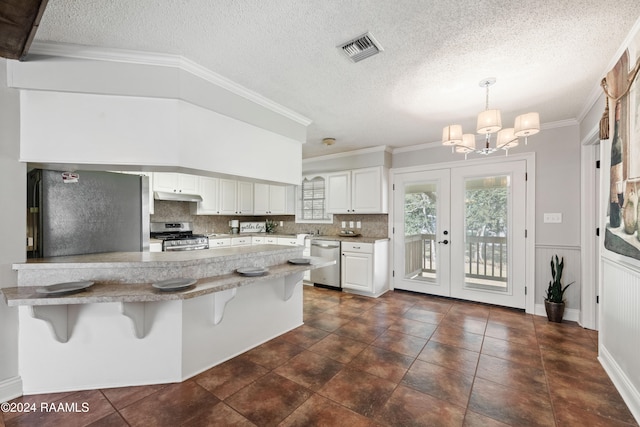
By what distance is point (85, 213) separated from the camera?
90.4 inches

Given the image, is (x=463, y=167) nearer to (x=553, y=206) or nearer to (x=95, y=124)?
(x=553, y=206)

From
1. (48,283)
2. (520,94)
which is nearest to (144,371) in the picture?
(48,283)

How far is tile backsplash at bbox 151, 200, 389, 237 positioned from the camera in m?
4.72

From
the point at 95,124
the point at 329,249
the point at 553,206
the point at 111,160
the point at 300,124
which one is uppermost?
the point at 300,124

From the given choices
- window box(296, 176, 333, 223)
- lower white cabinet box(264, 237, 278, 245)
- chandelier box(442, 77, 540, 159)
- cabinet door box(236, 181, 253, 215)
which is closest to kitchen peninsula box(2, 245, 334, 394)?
chandelier box(442, 77, 540, 159)

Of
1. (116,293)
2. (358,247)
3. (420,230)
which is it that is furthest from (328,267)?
(116,293)

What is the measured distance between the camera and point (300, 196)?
5.61 meters

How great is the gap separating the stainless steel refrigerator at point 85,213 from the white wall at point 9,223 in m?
0.23

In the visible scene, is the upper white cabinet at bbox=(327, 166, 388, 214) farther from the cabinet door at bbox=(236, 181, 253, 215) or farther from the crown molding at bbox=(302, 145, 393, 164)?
the cabinet door at bbox=(236, 181, 253, 215)

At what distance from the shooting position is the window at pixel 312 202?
5414 millimetres

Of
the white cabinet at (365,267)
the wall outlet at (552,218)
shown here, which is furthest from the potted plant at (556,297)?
the white cabinet at (365,267)

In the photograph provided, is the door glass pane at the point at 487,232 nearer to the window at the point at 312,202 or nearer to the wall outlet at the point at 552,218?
the wall outlet at the point at 552,218

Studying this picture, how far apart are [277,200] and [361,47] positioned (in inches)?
160

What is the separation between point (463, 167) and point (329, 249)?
2452 millimetres
